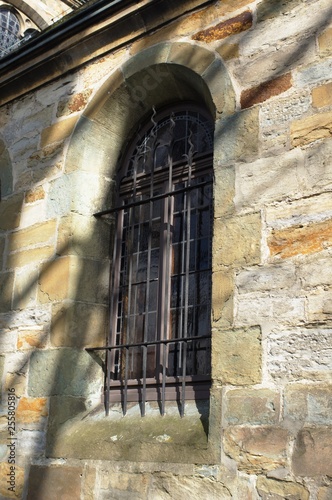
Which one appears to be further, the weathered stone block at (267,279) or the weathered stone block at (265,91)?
the weathered stone block at (265,91)

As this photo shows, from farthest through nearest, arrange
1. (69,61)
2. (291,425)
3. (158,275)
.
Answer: (69,61), (158,275), (291,425)

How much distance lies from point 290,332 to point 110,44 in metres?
2.51

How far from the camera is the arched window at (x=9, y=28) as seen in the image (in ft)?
35.7

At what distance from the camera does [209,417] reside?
3312 mm

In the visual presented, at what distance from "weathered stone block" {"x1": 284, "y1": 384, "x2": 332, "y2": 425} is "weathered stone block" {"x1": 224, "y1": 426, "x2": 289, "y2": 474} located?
100 millimetres

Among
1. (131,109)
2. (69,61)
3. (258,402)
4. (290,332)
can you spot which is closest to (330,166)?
(290,332)

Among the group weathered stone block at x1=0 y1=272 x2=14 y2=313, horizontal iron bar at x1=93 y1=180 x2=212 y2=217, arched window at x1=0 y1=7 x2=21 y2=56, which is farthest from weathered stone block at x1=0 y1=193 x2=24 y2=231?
arched window at x1=0 y1=7 x2=21 y2=56

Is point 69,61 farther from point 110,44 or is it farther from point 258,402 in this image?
point 258,402

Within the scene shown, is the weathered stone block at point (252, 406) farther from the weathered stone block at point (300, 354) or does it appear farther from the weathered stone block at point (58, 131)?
the weathered stone block at point (58, 131)

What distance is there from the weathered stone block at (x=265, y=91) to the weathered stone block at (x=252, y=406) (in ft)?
Result: 4.99

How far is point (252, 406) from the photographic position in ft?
10.4

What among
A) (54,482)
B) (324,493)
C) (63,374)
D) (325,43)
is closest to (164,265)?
(63,374)

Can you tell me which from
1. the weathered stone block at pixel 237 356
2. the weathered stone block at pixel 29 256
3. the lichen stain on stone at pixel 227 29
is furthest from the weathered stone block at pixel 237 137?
the weathered stone block at pixel 29 256

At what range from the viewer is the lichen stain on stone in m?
3.84
